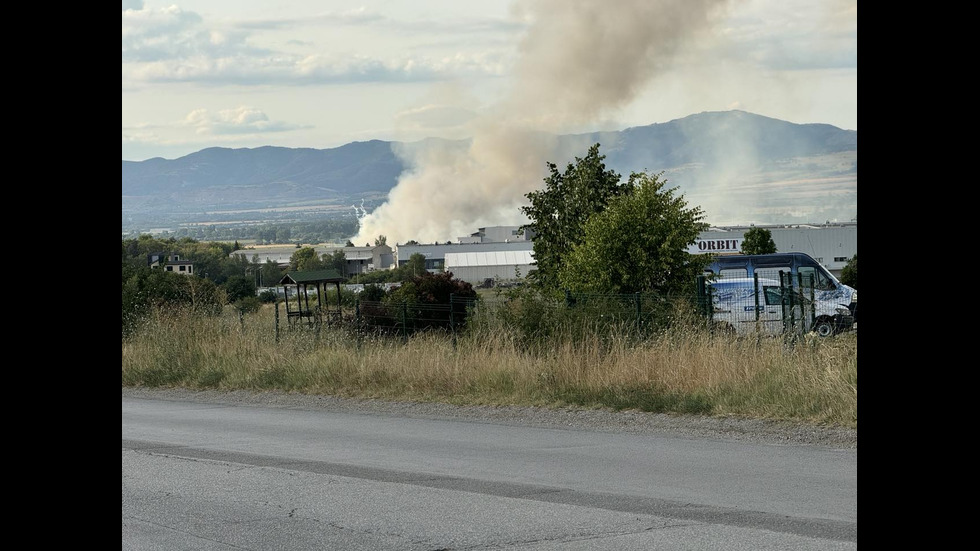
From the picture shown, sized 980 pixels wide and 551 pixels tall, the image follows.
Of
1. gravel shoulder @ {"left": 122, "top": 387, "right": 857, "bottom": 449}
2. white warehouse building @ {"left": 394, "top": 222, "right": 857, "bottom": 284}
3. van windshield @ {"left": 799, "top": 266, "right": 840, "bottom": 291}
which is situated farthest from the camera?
white warehouse building @ {"left": 394, "top": 222, "right": 857, "bottom": 284}

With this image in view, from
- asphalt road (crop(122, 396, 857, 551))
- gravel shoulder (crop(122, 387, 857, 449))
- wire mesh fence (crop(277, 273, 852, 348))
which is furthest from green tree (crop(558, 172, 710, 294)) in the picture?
asphalt road (crop(122, 396, 857, 551))

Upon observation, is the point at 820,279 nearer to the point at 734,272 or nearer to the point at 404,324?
the point at 734,272

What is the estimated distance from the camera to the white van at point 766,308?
55.2 ft

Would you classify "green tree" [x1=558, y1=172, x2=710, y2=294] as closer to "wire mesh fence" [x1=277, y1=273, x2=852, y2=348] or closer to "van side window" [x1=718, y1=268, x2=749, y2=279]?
"wire mesh fence" [x1=277, y1=273, x2=852, y2=348]

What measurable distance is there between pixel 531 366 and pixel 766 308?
37.7 ft

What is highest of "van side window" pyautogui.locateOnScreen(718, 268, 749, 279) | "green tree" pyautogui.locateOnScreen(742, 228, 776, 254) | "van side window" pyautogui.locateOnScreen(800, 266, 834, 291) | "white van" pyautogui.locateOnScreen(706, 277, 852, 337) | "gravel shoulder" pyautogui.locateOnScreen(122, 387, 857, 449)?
"green tree" pyautogui.locateOnScreen(742, 228, 776, 254)

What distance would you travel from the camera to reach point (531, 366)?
14.7m

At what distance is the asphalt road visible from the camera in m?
6.24

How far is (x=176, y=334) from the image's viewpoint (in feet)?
65.7

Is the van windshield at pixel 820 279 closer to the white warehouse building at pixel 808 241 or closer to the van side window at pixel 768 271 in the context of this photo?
the van side window at pixel 768 271

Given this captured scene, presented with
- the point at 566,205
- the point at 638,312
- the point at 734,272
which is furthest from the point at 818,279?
the point at 638,312

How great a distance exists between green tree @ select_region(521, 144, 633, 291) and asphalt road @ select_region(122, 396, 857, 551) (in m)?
21.6
